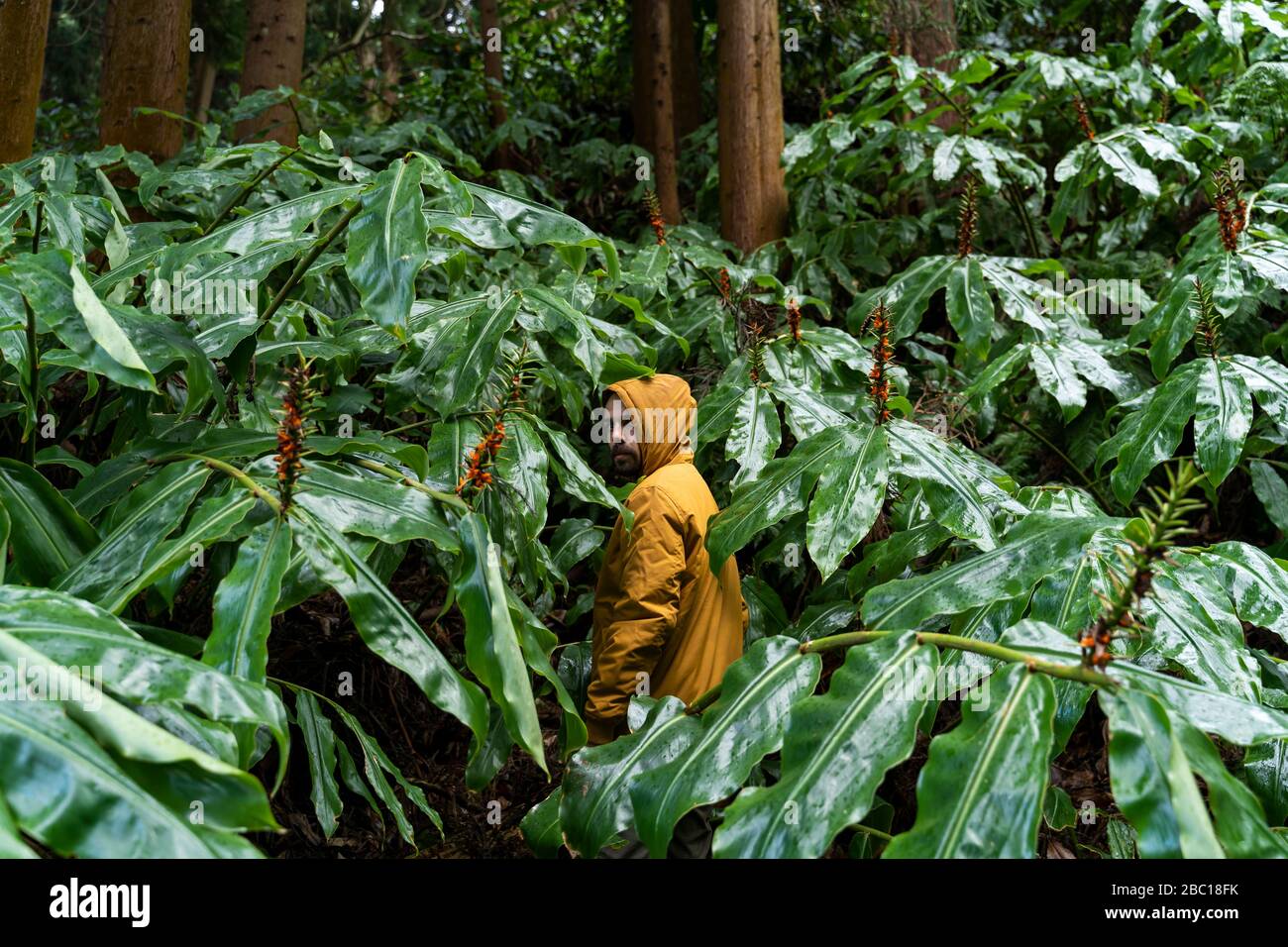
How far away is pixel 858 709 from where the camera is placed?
1.49 meters

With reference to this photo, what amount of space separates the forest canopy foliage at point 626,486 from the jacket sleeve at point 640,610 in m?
0.24

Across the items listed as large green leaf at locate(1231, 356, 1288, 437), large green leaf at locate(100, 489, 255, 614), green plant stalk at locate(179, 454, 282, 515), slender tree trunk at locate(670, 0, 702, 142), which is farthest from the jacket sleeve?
slender tree trunk at locate(670, 0, 702, 142)

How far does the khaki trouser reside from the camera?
2699 millimetres

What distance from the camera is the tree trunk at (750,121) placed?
568 centimetres

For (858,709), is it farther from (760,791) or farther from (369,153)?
(369,153)

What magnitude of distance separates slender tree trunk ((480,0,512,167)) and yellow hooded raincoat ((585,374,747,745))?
4611 millimetres

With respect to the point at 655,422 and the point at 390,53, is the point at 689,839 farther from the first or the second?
the point at 390,53

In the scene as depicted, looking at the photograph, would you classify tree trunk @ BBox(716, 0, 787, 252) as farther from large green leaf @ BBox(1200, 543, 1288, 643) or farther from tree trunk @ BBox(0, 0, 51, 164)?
large green leaf @ BBox(1200, 543, 1288, 643)

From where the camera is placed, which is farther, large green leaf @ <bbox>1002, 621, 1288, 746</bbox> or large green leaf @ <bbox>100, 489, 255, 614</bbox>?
large green leaf @ <bbox>100, 489, 255, 614</bbox>

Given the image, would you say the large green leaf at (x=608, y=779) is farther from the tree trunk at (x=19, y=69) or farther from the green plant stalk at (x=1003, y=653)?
the tree trunk at (x=19, y=69)

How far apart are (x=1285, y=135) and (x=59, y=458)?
550 centimetres

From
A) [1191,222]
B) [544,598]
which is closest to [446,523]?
[544,598]

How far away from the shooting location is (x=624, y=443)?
128 inches

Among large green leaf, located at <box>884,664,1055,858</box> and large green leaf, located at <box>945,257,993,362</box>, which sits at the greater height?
large green leaf, located at <box>945,257,993,362</box>
